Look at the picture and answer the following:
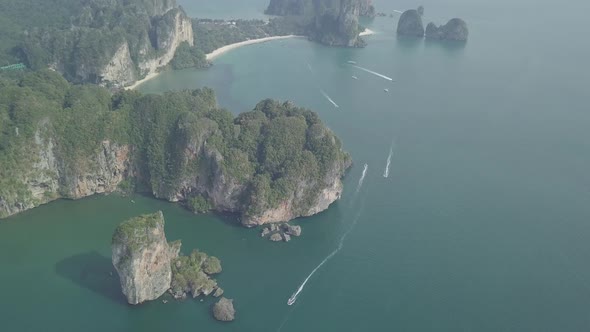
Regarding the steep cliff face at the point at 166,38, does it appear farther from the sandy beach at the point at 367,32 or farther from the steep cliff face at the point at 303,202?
the steep cliff face at the point at 303,202

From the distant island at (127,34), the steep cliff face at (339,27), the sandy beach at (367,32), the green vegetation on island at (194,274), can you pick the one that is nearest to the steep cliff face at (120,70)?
the distant island at (127,34)

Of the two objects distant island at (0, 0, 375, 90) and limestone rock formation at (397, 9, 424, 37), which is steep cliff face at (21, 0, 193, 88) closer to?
distant island at (0, 0, 375, 90)

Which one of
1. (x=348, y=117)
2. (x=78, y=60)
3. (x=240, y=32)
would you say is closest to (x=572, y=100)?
(x=348, y=117)

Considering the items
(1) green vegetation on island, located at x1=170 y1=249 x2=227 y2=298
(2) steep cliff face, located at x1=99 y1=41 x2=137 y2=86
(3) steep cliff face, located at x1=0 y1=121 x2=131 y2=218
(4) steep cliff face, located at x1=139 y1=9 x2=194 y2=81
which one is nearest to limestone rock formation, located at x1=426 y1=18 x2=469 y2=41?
(4) steep cliff face, located at x1=139 y1=9 x2=194 y2=81

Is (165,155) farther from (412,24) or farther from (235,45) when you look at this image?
(412,24)

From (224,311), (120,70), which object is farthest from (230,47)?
(224,311)

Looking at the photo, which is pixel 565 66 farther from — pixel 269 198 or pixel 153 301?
pixel 153 301
